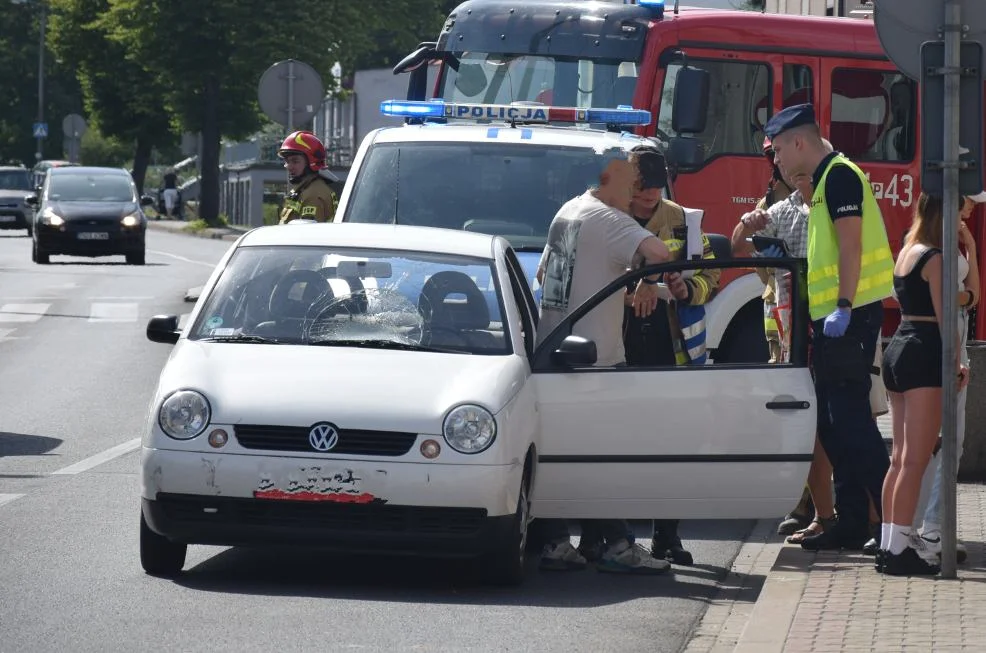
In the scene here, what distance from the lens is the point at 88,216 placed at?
115 feet

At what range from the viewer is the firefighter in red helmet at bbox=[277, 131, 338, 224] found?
13.0 metres

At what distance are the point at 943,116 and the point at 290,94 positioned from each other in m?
15.6

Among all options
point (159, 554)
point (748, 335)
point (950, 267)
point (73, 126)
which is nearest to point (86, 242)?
point (748, 335)

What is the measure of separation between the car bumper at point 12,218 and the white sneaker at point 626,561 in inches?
1949

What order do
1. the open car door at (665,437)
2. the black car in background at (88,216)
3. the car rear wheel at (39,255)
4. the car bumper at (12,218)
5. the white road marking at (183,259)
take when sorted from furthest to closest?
the car bumper at (12,218)
the white road marking at (183,259)
the car rear wheel at (39,255)
the black car in background at (88,216)
the open car door at (665,437)

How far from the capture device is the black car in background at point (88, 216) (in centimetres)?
3503

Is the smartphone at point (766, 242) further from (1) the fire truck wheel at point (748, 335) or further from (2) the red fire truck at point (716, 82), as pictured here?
(2) the red fire truck at point (716, 82)

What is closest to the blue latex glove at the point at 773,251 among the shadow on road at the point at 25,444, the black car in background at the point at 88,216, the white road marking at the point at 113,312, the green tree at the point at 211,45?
the shadow on road at the point at 25,444

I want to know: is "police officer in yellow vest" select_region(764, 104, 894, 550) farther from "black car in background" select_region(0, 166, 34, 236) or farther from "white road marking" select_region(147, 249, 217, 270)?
"black car in background" select_region(0, 166, 34, 236)

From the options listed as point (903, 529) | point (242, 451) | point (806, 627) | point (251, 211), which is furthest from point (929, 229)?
point (251, 211)

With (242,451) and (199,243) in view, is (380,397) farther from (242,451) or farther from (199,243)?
(199,243)

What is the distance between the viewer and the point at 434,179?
11469mm

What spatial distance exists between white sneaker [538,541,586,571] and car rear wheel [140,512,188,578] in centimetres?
151

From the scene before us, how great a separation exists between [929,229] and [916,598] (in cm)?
148
